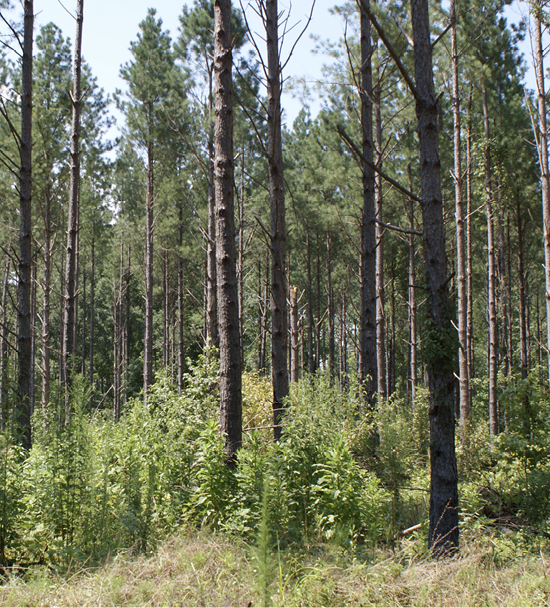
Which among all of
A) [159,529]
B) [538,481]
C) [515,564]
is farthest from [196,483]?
[538,481]

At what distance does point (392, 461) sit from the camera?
17.0ft

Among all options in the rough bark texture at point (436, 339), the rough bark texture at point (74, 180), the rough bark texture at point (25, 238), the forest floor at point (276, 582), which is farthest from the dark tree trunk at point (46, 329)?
the rough bark texture at point (436, 339)

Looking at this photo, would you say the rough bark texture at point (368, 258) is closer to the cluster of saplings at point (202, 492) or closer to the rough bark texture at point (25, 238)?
the cluster of saplings at point (202, 492)

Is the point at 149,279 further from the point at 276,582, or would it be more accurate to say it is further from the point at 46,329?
the point at 276,582

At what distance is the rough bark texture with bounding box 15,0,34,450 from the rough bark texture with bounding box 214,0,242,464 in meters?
2.41

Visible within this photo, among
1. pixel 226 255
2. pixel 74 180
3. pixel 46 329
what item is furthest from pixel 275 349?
pixel 46 329

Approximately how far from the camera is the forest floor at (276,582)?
8.98ft

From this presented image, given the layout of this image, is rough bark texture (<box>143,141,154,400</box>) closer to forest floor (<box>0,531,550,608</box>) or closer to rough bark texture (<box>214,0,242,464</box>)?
rough bark texture (<box>214,0,242,464</box>)

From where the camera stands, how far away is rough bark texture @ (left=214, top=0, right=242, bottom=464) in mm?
4820

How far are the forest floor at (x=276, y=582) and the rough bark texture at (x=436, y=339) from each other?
1.00ft

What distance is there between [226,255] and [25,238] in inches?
111

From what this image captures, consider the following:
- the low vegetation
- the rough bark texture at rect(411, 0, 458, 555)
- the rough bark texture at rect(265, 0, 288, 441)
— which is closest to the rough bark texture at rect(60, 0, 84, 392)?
the low vegetation

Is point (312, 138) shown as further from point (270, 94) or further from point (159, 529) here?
point (159, 529)

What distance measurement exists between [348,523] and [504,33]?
12532mm
